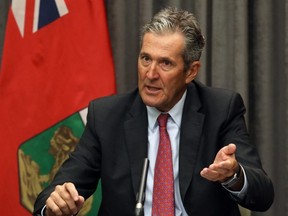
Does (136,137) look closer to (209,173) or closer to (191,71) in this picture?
(191,71)

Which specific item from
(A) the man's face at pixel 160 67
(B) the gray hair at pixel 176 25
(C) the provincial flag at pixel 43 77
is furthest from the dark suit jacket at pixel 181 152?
(C) the provincial flag at pixel 43 77

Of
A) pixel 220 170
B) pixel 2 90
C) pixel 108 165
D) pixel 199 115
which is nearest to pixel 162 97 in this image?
pixel 199 115

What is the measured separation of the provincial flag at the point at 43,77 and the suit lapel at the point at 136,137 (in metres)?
0.78

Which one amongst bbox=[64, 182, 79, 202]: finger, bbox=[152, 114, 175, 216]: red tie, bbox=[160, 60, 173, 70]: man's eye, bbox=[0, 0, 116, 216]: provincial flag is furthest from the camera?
bbox=[0, 0, 116, 216]: provincial flag

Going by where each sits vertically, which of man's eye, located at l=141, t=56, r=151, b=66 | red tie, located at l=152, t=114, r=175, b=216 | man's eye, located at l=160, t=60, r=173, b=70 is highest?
man's eye, located at l=141, t=56, r=151, b=66

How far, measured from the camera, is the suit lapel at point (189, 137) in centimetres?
250

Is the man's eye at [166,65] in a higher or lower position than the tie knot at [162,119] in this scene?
higher

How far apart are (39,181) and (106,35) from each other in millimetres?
883

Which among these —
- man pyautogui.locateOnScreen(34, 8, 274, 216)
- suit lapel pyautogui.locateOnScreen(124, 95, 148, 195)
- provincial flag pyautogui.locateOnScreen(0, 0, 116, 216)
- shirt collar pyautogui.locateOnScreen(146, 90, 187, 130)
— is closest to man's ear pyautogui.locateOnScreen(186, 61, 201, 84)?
man pyautogui.locateOnScreen(34, 8, 274, 216)

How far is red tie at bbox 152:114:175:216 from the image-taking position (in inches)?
97.7

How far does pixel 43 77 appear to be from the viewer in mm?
3428

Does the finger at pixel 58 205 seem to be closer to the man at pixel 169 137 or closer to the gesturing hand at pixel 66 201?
the gesturing hand at pixel 66 201

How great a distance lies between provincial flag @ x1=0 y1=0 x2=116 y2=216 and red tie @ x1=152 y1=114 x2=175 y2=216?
973 millimetres

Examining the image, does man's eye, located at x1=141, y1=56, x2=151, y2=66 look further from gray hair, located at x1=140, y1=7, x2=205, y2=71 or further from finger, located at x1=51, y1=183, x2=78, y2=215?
finger, located at x1=51, y1=183, x2=78, y2=215
